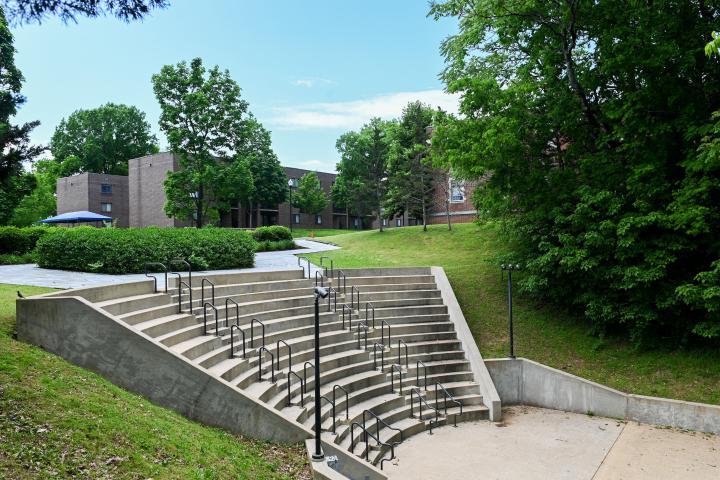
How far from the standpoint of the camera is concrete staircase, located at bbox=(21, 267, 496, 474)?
951 cm

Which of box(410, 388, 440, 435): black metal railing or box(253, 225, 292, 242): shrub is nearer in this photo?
box(410, 388, 440, 435): black metal railing

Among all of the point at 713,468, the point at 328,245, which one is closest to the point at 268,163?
the point at 328,245

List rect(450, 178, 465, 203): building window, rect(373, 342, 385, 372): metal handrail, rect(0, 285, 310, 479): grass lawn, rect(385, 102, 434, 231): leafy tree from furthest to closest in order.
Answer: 1. rect(450, 178, 465, 203): building window
2. rect(385, 102, 434, 231): leafy tree
3. rect(373, 342, 385, 372): metal handrail
4. rect(0, 285, 310, 479): grass lawn

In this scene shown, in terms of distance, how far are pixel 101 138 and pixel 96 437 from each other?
71183mm

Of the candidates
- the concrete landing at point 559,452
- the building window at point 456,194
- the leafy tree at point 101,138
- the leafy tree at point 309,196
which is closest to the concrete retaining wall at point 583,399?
the concrete landing at point 559,452

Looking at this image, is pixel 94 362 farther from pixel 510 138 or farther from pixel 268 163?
pixel 268 163

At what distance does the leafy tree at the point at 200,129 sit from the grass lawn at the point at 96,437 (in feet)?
60.6

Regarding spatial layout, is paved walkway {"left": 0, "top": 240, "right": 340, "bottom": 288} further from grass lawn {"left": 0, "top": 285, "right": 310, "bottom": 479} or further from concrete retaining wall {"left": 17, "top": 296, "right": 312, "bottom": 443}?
grass lawn {"left": 0, "top": 285, "right": 310, "bottom": 479}

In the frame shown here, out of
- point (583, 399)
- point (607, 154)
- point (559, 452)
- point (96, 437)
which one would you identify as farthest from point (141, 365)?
point (607, 154)

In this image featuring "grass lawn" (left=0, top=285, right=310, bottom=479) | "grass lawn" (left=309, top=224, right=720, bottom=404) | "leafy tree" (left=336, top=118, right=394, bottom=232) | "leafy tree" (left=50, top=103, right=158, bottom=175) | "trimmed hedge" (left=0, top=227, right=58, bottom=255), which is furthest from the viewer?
"leafy tree" (left=50, top=103, right=158, bottom=175)

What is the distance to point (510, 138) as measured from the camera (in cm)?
1409

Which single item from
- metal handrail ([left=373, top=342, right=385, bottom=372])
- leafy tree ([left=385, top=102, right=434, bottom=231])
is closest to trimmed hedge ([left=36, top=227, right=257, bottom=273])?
metal handrail ([left=373, top=342, right=385, bottom=372])

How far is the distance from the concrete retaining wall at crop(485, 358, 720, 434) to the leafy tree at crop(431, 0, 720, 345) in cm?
191

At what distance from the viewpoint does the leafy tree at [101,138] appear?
67125mm
